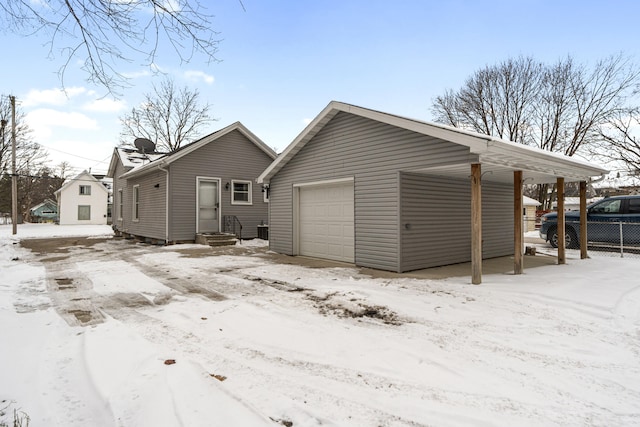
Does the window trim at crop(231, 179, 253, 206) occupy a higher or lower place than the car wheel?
higher

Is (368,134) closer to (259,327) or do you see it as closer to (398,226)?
(398,226)

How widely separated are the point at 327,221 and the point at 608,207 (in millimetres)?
9529

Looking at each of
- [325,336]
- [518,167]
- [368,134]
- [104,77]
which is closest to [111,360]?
[325,336]

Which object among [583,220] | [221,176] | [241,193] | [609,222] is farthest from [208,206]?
[609,222]

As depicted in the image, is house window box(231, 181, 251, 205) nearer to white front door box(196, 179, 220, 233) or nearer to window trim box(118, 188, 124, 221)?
white front door box(196, 179, 220, 233)

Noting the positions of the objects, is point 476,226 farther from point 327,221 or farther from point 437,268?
point 327,221

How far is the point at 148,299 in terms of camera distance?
208 inches

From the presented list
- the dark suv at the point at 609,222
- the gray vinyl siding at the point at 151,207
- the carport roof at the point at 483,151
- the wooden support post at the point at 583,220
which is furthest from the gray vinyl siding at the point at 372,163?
the dark suv at the point at 609,222

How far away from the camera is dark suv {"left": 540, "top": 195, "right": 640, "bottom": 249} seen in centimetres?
1034

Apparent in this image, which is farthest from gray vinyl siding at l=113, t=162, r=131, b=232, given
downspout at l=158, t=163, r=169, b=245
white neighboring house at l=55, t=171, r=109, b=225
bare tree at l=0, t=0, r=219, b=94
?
white neighboring house at l=55, t=171, r=109, b=225

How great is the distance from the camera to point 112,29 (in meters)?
3.14

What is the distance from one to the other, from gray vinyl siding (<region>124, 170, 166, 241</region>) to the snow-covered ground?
7.19 m

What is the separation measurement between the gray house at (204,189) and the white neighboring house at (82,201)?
26.4 m

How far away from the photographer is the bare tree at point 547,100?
64.4ft
